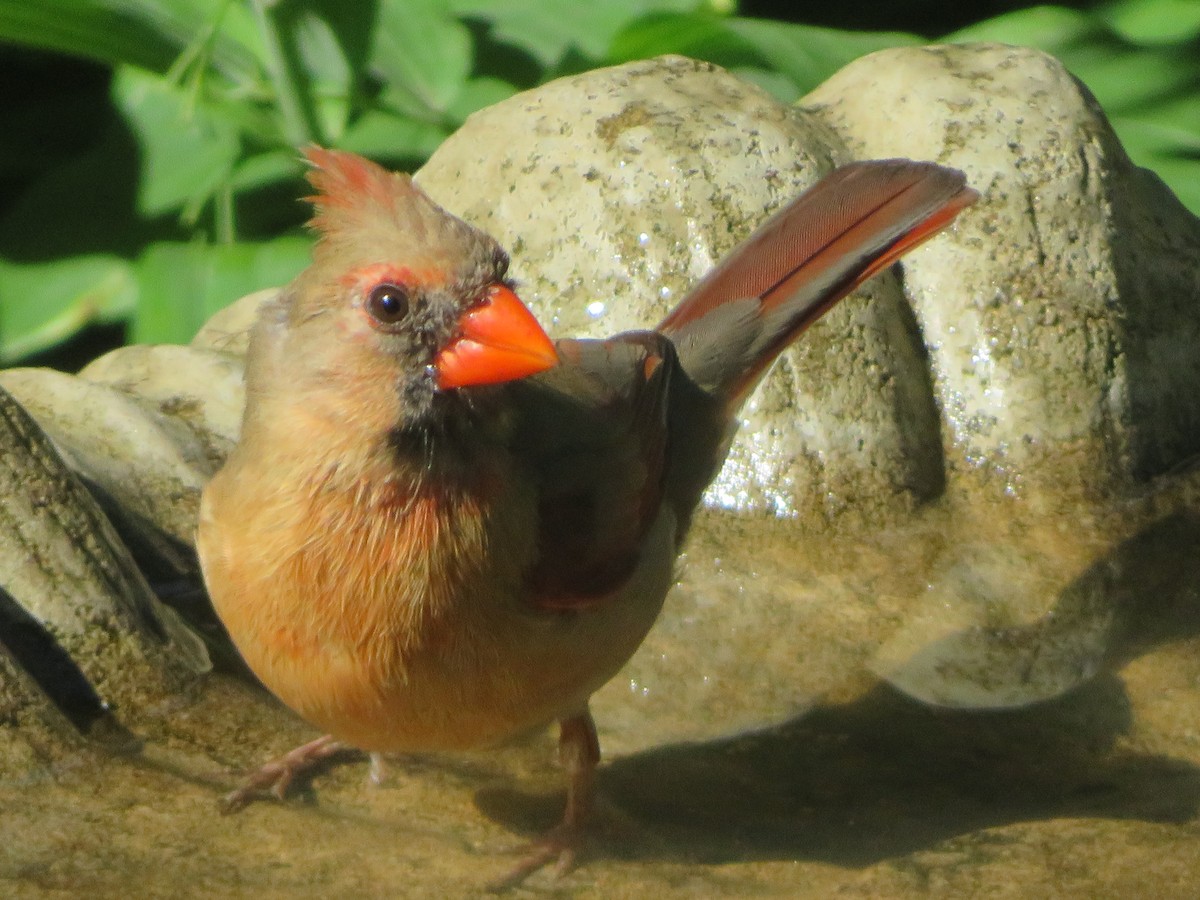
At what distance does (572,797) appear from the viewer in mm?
2918

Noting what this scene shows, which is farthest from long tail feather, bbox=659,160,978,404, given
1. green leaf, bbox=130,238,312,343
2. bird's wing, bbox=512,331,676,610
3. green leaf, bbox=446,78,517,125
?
green leaf, bbox=446,78,517,125

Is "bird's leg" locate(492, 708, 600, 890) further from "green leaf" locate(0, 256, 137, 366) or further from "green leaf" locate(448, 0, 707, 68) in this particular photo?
"green leaf" locate(448, 0, 707, 68)

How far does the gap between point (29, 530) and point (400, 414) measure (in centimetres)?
83

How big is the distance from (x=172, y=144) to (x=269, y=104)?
37 centimetres

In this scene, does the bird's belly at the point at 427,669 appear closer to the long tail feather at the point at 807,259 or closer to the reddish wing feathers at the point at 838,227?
the long tail feather at the point at 807,259

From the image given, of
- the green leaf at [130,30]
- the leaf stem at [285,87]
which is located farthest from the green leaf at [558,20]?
the green leaf at [130,30]

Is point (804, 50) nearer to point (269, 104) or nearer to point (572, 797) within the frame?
point (269, 104)

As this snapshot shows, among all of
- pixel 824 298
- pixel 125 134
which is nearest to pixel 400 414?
pixel 824 298

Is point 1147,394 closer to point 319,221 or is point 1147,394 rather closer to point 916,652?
point 916,652

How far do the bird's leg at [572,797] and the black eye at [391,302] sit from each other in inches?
38.1

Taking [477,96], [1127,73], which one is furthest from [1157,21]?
[477,96]

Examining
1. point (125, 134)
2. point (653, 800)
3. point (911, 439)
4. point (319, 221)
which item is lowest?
point (653, 800)

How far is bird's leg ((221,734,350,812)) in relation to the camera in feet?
8.71

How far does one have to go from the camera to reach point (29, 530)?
2.75m
